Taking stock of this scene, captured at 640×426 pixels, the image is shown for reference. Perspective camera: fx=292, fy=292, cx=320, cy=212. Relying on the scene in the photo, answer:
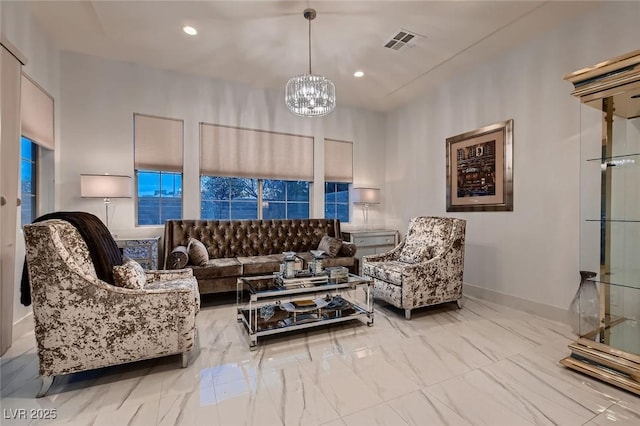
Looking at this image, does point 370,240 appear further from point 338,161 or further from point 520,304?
point 520,304

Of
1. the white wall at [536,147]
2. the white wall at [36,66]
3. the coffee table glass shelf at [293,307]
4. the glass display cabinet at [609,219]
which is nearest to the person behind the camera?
the glass display cabinet at [609,219]

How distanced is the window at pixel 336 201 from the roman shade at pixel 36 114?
12.1ft

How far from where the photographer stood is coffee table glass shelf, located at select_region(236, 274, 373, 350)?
2432 millimetres

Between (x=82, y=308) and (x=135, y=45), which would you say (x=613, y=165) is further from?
(x=135, y=45)

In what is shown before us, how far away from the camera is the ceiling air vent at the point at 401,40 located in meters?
3.09

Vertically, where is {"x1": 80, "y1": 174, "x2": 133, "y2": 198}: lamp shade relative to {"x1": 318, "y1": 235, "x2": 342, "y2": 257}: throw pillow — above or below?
above

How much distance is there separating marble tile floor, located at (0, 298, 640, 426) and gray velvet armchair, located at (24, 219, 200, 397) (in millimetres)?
206

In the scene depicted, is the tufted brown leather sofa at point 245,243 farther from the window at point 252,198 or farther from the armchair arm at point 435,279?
the armchair arm at point 435,279

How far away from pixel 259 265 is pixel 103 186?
197 centimetres

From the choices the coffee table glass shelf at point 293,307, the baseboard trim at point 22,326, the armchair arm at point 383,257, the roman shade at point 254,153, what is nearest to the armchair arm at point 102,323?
the coffee table glass shelf at point 293,307

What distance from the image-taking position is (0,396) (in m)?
1.75

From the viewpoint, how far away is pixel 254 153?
4520 mm

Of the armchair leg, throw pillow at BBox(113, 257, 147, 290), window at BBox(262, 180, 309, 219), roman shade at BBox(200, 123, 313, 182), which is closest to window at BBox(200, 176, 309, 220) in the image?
window at BBox(262, 180, 309, 219)

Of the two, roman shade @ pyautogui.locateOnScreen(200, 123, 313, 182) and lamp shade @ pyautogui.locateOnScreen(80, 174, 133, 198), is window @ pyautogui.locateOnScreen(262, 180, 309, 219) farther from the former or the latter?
lamp shade @ pyautogui.locateOnScreen(80, 174, 133, 198)
